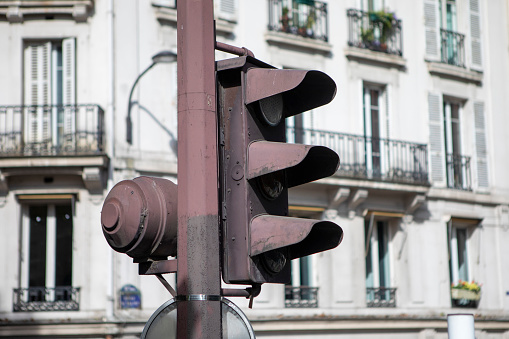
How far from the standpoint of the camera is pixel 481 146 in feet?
76.0

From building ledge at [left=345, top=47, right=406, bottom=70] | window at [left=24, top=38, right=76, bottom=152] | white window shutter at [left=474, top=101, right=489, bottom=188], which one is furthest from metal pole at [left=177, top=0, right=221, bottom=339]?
white window shutter at [left=474, top=101, right=489, bottom=188]

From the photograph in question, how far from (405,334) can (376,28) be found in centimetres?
743

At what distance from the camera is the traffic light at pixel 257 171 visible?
3369mm

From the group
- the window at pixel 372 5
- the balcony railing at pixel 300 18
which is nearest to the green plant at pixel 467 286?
the balcony railing at pixel 300 18

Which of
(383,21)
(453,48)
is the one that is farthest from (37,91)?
(453,48)

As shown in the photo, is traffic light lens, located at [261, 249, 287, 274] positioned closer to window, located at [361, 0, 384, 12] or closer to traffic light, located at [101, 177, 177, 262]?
traffic light, located at [101, 177, 177, 262]

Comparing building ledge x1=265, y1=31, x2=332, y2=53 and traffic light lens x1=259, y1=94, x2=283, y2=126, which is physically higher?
building ledge x1=265, y1=31, x2=332, y2=53

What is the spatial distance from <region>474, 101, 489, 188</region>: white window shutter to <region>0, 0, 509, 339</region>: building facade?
5 cm

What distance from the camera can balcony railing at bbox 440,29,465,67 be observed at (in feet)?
74.6

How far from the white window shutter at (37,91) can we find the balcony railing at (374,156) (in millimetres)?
5331

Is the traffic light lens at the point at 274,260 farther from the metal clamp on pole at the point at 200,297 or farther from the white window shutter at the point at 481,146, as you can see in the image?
the white window shutter at the point at 481,146

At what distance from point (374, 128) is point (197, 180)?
18.3 meters

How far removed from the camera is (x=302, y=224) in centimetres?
333

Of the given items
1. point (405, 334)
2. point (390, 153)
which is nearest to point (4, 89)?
point (390, 153)
